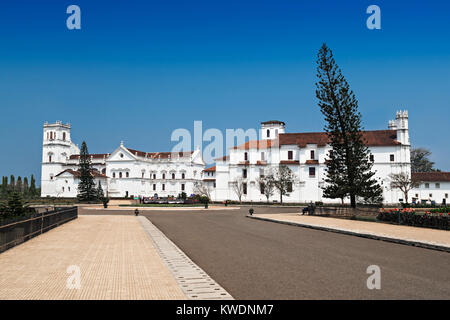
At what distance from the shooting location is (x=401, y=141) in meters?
66.5

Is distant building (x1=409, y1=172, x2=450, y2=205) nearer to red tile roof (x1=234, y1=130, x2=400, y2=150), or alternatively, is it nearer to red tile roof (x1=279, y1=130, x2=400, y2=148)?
red tile roof (x1=279, y1=130, x2=400, y2=148)

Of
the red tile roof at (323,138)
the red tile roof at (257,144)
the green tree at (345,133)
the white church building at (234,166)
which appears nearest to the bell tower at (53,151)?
the white church building at (234,166)

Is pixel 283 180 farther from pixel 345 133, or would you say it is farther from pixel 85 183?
pixel 85 183

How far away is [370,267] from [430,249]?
5.01 meters

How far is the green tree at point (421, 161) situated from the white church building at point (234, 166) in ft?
102

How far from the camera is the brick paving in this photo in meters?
6.77

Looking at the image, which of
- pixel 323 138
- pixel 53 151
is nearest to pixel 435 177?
pixel 323 138

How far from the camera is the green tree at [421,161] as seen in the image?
10088cm

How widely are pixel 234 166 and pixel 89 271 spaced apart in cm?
6575

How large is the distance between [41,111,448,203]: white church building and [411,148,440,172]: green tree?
102 feet

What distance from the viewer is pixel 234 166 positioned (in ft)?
244

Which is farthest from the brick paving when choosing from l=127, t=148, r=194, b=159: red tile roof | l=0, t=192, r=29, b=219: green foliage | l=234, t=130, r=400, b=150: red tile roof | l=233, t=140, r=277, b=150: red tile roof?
l=127, t=148, r=194, b=159: red tile roof
